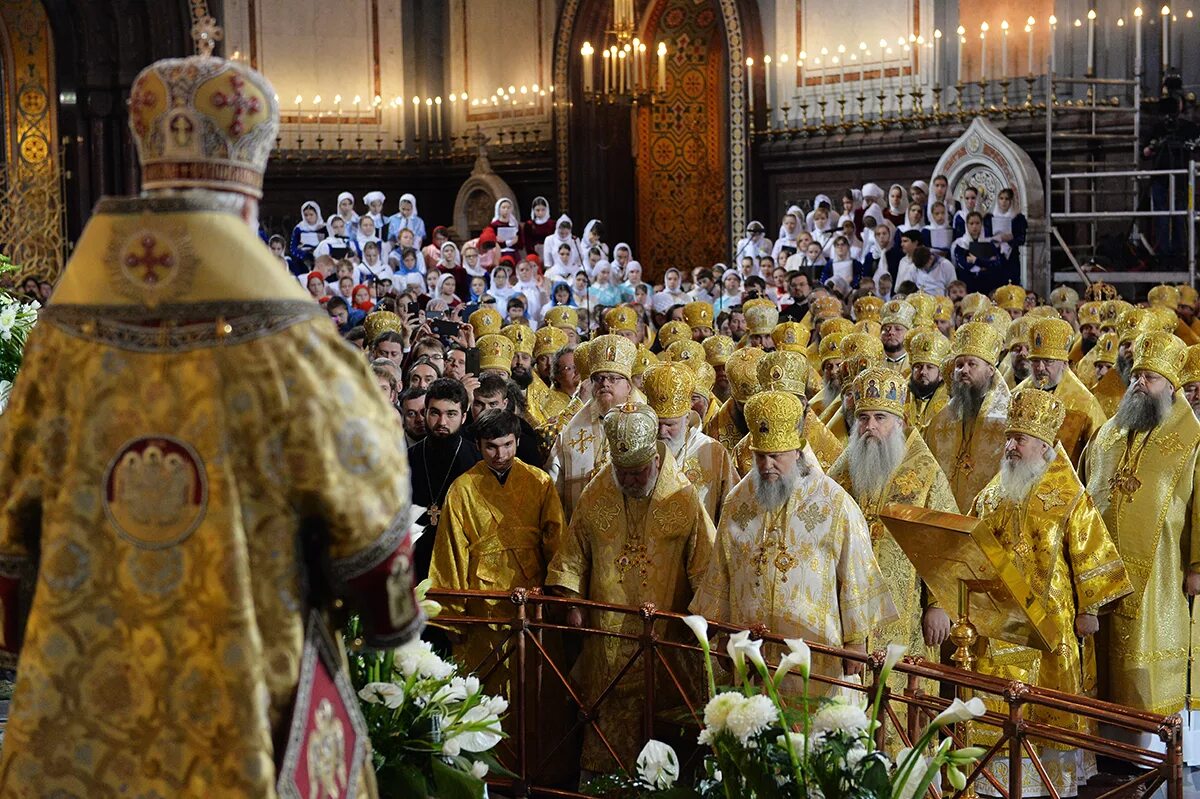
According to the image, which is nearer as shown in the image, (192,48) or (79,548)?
(79,548)

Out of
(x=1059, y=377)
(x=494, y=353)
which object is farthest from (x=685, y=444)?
(x=1059, y=377)

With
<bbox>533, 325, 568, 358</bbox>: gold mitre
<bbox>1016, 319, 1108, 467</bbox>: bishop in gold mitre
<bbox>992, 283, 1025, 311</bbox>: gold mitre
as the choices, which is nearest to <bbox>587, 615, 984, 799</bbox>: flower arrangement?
<bbox>1016, 319, 1108, 467</bbox>: bishop in gold mitre

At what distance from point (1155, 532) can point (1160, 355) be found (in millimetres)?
779

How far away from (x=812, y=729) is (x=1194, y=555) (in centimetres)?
389

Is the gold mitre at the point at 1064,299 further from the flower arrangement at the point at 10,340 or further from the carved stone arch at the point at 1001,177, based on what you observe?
the flower arrangement at the point at 10,340

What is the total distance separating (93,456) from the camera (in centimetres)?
310

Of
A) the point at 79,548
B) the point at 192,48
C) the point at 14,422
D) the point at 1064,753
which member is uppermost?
the point at 192,48

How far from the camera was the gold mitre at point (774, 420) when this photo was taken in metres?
6.13

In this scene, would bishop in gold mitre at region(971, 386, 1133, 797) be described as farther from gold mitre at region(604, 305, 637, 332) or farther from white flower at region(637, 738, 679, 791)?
gold mitre at region(604, 305, 637, 332)

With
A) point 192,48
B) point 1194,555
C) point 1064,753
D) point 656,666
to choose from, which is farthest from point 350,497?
point 192,48

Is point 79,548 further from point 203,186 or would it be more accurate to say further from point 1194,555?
point 1194,555

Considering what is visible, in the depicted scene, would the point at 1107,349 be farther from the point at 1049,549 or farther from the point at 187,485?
the point at 187,485

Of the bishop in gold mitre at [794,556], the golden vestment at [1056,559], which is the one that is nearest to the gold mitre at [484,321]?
the golden vestment at [1056,559]

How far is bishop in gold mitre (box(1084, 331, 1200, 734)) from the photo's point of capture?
7.43 meters
